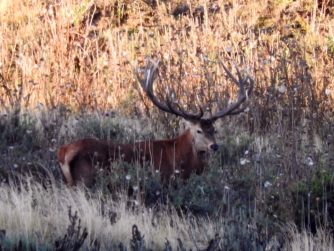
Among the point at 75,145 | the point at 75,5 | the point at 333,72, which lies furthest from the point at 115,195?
the point at 75,5

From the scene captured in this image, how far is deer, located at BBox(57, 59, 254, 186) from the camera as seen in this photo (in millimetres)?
8500

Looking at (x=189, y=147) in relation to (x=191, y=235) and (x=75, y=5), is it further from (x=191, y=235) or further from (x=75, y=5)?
(x=75, y=5)

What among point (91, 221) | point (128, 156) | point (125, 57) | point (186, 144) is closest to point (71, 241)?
point (91, 221)

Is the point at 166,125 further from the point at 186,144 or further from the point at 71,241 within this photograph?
the point at 71,241

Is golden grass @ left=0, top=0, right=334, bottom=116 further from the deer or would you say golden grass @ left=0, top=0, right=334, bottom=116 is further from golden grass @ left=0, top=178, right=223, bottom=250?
golden grass @ left=0, top=178, right=223, bottom=250

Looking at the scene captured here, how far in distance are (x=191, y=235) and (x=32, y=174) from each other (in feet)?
8.78

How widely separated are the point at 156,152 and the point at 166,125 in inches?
79.8

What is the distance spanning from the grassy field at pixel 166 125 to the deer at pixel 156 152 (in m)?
0.21

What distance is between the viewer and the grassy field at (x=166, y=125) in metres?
6.32

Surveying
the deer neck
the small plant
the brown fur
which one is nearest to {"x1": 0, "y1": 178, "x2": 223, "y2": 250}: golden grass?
the small plant

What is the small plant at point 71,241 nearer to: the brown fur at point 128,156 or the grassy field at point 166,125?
the grassy field at point 166,125

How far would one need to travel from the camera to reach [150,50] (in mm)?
13555

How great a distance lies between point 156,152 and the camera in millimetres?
9070

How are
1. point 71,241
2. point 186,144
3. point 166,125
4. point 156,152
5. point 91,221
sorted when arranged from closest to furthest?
point 71,241 < point 91,221 < point 156,152 < point 186,144 < point 166,125
